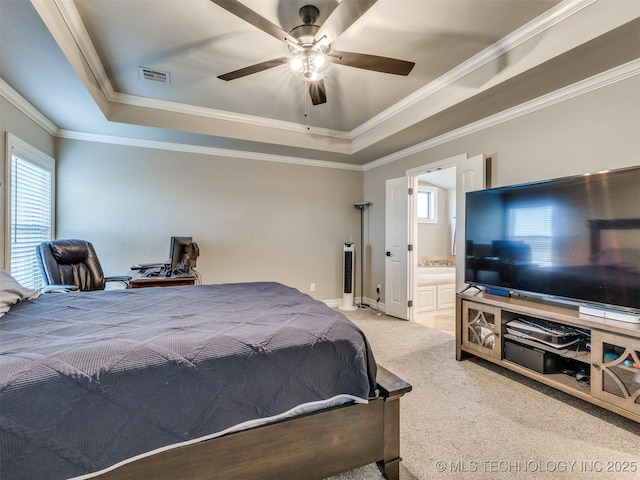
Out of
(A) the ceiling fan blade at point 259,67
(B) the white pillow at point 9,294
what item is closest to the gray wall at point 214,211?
(B) the white pillow at point 9,294

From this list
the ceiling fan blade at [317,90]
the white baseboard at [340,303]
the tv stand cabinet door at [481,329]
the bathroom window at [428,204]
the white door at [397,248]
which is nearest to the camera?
the ceiling fan blade at [317,90]

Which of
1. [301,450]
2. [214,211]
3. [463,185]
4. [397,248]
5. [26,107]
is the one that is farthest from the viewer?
[397,248]

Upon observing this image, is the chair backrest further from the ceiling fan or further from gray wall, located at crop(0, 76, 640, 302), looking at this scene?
the ceiling fan

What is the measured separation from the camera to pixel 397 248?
4.61 meters

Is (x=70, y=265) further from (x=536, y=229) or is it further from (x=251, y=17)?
(x=536, y=229)

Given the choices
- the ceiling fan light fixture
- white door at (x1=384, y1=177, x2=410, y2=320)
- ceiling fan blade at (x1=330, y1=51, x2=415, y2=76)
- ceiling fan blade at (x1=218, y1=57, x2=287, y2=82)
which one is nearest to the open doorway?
white door at (x1=384, y1=177, x2=410, y2=320)

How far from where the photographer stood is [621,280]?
6.75 feet

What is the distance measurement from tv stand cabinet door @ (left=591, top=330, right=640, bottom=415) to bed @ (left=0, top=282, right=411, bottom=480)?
153 centimetres

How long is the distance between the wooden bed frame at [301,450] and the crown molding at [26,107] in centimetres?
323

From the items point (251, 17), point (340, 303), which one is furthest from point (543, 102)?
point (340, 303)

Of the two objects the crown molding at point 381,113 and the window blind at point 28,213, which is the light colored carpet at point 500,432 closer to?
the crown molding at point 381,113

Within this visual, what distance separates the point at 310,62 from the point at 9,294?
2.39 meters

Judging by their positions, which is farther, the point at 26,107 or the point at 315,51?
the point at 26,107

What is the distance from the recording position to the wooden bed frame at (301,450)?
3.74 feet
